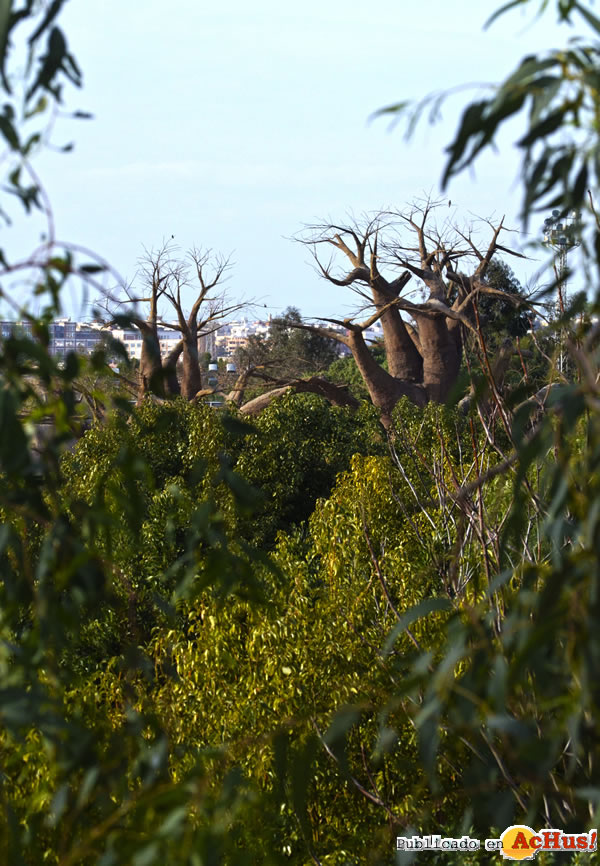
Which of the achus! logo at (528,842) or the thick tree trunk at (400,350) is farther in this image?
the thick tree trunk at (400,350)

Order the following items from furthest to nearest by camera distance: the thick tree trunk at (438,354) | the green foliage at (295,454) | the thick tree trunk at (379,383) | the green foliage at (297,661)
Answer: the thick tree trunk at (438,354) → the thick tree trunk at (379,383) → the green foliage at (295,454) → the green foliage at (297,661)

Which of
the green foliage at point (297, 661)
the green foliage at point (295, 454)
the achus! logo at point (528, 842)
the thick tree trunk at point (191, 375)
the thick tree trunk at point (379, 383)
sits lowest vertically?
the achus! logo at point (528, 842)

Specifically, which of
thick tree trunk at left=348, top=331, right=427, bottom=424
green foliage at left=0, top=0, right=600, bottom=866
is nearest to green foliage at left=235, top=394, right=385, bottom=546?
green foliage at left=0, top=0, right=600, bottom=866

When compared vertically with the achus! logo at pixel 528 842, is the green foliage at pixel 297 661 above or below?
above

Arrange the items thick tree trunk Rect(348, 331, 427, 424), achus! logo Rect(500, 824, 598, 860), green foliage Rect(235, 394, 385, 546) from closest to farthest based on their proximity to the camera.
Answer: achus! logo Rect(500, 824, 598, 860) → green foliage Rect(235, 394, 385, 546) → thick tree trunk Rect(348, 331, 427, 424)

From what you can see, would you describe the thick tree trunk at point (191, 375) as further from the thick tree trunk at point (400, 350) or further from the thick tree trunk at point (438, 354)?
the thick tree trunk at point (438, 354)

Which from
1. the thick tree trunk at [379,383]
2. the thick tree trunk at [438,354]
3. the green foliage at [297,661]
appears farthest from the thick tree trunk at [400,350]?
the green foliage at [297,661]

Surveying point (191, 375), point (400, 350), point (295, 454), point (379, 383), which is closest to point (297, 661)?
point (295, 454)

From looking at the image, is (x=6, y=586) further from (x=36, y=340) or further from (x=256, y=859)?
(x=256, y=859)

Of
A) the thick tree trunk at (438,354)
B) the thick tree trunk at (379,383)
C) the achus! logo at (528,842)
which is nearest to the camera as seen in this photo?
the achus! logo at (528,842)

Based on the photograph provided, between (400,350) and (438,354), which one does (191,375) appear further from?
(438,354)

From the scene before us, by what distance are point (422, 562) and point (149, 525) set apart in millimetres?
4818

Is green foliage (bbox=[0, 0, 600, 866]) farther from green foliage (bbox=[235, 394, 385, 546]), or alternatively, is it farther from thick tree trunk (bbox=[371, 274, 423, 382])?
thick tree trunk (bbox=[371, 274, 423, 382])

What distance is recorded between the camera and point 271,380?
26438 millimetres
